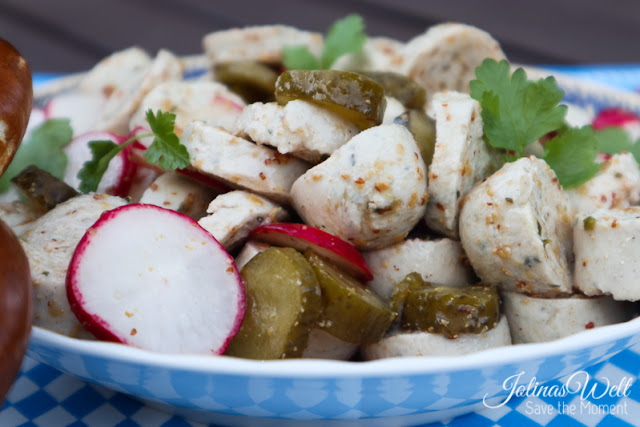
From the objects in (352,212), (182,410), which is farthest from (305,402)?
(352,212)

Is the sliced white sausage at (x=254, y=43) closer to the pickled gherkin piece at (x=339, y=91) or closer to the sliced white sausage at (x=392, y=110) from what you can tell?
the sliced white sausage at (x=392, y=110)

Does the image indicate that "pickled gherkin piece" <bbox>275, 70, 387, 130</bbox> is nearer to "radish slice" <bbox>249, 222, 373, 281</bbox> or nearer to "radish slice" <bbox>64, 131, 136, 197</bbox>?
"radish slice" <bbox>249, 222, 373, 281</bbox>

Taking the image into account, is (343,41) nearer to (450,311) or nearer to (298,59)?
(298,59)

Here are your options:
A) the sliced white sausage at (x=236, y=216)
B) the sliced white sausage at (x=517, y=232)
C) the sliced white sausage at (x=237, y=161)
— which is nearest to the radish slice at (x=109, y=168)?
the sliced white sausage at (x=237, y=161)

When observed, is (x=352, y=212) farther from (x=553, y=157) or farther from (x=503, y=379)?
(x=553, y=157)

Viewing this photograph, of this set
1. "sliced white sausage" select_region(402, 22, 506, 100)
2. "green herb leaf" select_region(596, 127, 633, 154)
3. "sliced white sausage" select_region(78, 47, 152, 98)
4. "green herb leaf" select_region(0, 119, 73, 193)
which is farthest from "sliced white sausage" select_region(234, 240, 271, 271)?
"sliced white sausage" select_region(78, 47, 152, 98)

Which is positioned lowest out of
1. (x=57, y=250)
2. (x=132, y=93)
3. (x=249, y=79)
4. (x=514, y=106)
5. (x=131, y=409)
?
(x=131, y=409)

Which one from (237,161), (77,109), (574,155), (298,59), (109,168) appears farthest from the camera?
(77,109)

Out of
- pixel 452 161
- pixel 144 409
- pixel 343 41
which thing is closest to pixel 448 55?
pixel 343 41
